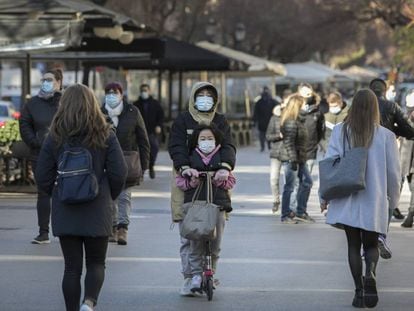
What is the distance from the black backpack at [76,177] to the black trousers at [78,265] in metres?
0.31

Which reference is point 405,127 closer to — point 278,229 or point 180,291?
point 278,229

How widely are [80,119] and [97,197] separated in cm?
50

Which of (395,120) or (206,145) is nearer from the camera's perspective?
(206,145)

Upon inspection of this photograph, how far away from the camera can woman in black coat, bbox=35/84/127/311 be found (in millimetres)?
7801

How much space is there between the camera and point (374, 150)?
9.15 metres

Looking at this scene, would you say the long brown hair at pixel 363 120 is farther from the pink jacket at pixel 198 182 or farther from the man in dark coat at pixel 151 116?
the man in dark coat at pixel 151 116

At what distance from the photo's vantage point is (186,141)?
9.51 metres

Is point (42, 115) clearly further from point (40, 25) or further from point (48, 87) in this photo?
point (40, 25)

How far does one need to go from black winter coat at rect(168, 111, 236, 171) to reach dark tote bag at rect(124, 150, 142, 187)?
9.04 ft

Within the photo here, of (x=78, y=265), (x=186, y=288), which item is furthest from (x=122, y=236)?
(x=78, y=265)

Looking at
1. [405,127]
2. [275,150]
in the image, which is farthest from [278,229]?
[405,127]

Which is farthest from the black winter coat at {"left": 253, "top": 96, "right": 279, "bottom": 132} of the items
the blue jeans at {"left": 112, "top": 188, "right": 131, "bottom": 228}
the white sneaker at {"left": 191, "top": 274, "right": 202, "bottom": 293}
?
the white sneaker at {"left": 191, "top": 274, "right": 202, "bottom": 293}

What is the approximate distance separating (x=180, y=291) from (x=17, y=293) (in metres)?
1.27

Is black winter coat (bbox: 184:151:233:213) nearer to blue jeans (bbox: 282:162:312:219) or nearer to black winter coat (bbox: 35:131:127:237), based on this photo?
black winter coat (bbox: 35:131:127:237)
